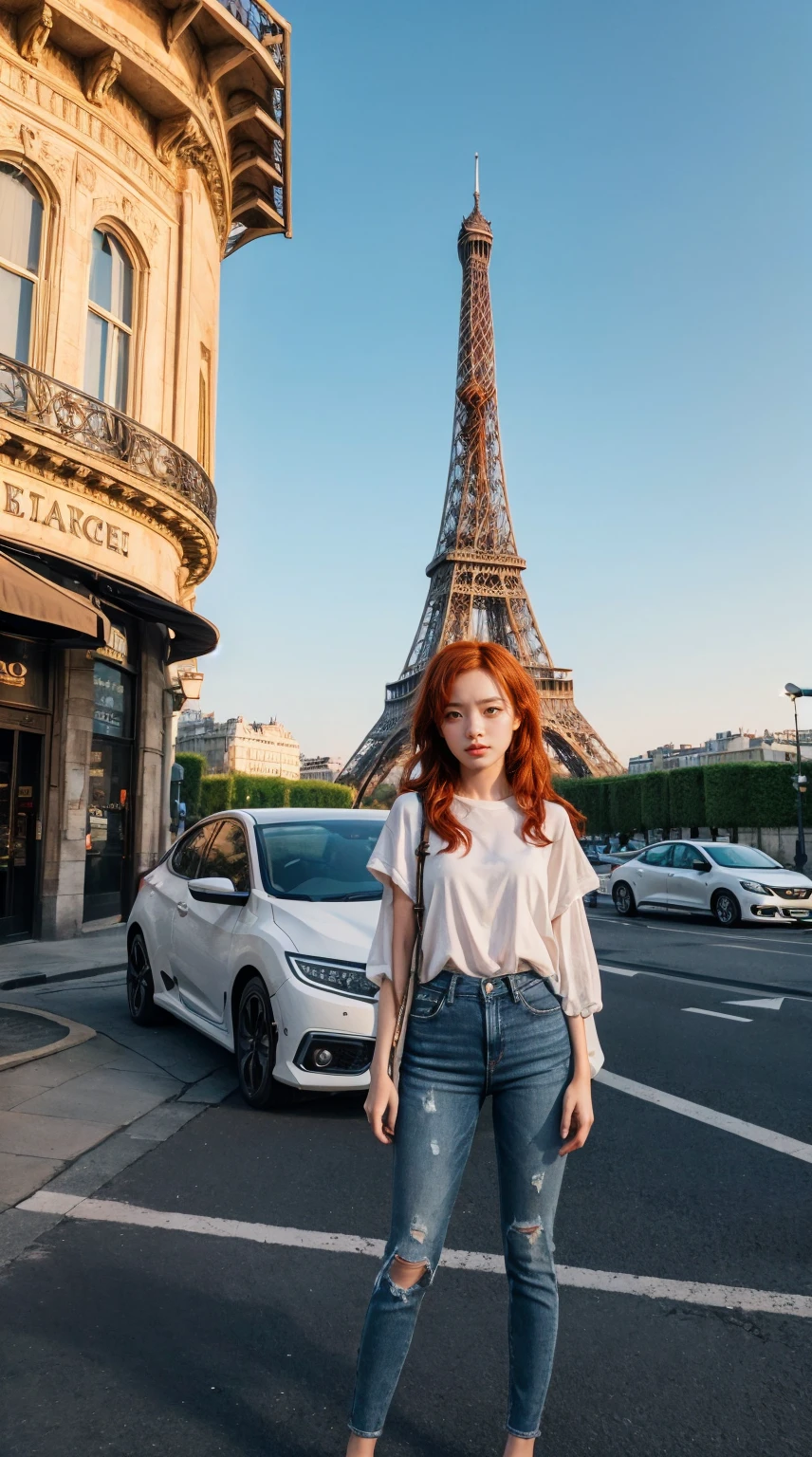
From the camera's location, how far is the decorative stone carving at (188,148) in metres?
15.1

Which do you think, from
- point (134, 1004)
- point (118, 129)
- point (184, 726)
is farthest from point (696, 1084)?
point (184, 726)

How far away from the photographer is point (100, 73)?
44.7 feet

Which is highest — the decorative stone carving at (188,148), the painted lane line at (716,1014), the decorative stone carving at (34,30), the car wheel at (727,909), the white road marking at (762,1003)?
the decorative stone carving at (188,148)

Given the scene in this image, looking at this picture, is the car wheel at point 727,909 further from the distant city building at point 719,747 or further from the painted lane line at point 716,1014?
the distant city building at point 719,747

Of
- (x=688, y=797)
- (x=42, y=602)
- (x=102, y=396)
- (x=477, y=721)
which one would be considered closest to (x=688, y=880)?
(x=102, y=396)

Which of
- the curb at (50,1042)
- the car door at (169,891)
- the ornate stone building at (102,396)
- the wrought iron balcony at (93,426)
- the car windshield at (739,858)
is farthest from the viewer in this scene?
the car windshield at (739,858)

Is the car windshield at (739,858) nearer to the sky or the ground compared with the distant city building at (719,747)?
nearer to the ground

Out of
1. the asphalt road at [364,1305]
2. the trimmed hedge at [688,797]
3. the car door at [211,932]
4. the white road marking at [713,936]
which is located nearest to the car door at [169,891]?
the car door at [211,932]

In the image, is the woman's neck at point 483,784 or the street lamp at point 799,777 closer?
the woman's neck at point 483,784

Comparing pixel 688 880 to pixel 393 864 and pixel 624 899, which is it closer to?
pixel 624 899

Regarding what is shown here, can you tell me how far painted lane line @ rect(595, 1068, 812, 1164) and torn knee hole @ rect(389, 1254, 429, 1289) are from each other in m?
2.94

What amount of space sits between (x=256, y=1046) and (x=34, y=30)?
1294 cm

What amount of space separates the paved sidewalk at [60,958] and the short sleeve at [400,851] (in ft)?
25.6

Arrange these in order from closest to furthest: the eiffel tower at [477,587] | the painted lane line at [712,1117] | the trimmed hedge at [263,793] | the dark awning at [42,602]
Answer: the painted lane line at [712,1117] < the dark awning at [42,602] < the eiffel tower at [477,587] < the trimmed hedge at [263,793]
